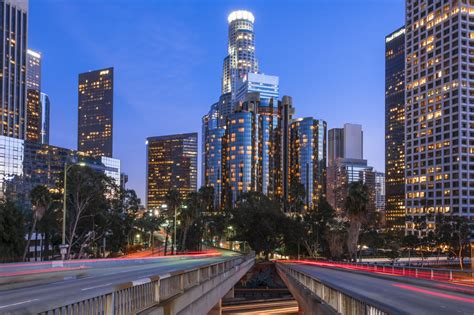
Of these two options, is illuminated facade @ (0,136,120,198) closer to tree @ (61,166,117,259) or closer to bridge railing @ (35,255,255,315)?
tree @ (61,166,117,259)

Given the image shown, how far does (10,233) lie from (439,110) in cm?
15421

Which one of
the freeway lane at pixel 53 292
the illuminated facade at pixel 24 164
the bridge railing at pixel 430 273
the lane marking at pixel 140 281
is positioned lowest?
the bridge railing at pixel 430 273

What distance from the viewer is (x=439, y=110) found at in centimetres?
17262

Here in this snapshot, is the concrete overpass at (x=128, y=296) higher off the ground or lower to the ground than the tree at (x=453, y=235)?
higher

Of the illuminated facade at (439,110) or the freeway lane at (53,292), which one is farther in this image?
the illuminated facade at (439,110)

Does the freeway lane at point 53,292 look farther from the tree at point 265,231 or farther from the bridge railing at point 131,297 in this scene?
the tree at point 265,231

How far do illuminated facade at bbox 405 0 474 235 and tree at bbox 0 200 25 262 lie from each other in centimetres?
12415

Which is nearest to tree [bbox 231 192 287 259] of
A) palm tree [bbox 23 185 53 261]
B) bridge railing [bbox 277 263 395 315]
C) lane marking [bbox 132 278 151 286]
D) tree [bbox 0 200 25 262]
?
palm tree [bbox 23 185 53 261]

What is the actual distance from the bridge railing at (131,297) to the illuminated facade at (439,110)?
14807 cm

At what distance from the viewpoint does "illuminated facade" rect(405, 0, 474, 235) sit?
533ft

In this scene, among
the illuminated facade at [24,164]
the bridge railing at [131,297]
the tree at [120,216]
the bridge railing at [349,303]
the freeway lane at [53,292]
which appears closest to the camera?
the freeway lane at [53,292]

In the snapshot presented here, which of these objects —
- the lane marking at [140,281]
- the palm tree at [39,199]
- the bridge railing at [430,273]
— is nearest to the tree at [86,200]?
Result: the palm tree at [39,199]

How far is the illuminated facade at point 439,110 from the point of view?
533 feet

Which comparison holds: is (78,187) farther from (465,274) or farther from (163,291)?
(163,291)
